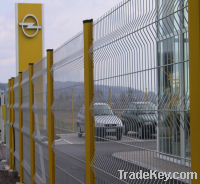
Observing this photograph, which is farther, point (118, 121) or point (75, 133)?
point (75, 133)

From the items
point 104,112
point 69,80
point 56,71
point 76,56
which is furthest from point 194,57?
point 56,71

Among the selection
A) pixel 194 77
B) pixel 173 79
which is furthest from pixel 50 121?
pixel 194 77

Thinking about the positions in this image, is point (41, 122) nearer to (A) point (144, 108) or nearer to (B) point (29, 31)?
(A) point (144, 108)

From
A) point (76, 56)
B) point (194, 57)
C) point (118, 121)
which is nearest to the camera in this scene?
point (194, 57)

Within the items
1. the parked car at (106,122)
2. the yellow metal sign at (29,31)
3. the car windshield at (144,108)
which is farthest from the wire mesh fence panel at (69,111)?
the yellow metal sign at (29,31)

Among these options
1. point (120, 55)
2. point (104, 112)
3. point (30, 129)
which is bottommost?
point (30, 129)

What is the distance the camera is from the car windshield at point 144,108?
234 cm

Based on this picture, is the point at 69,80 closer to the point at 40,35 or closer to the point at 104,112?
the point at 104,112

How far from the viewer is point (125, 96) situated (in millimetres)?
2711

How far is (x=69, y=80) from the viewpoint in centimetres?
421

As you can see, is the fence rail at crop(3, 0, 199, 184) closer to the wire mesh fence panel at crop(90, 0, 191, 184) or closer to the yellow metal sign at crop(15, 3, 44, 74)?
the wire mesh fence panel at crop(90, 0, 191, 184)

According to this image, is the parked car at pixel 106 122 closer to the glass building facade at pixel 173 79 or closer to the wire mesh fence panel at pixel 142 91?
the wire mesh fence panel at pixel 142 91

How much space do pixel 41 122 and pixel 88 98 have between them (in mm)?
2643

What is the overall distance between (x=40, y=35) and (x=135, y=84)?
18179mm
